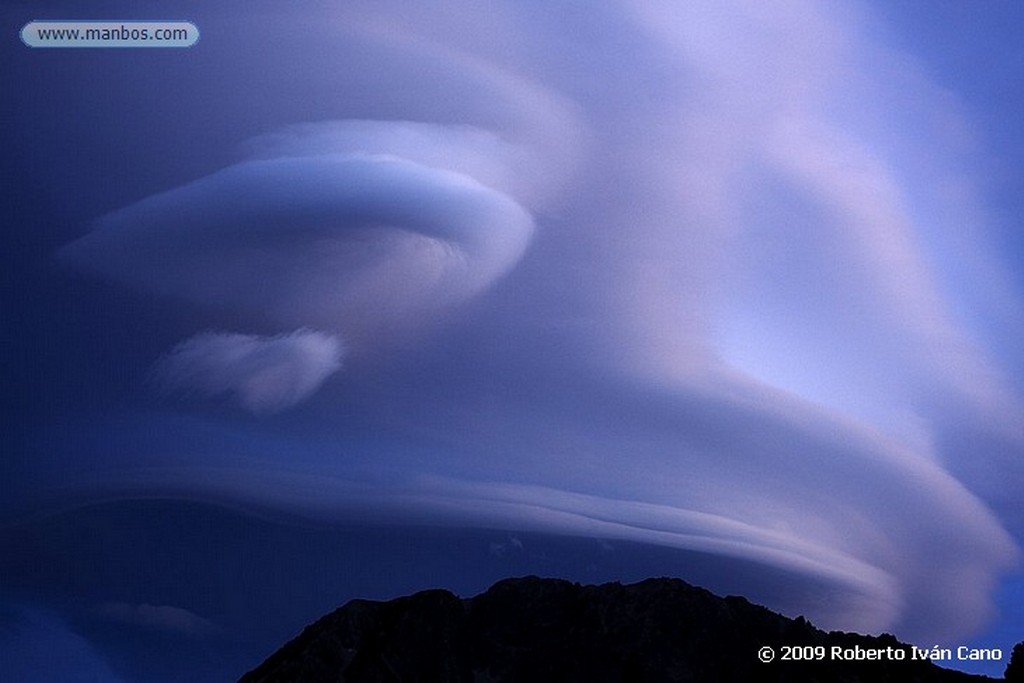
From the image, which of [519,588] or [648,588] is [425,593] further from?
[648,588]

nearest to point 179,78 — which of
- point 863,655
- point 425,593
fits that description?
point 425,593

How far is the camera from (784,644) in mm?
11016

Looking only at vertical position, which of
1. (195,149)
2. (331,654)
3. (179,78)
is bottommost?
(331,654)

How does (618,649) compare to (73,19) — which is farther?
(618,649)

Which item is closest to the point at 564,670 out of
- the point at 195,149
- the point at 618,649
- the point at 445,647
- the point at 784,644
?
the point at 618,649

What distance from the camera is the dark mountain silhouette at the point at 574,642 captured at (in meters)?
11.6

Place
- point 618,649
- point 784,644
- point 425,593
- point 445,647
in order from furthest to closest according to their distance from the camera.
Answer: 1. point 445,647
2. point 618,649
3. point 425,593
4. point 784,644

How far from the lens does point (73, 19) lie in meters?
11.4

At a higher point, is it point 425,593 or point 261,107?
point 261,107

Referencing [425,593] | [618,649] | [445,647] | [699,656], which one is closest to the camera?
[425,593]

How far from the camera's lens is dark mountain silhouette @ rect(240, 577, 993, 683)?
1160cm

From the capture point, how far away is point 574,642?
16.1 meters

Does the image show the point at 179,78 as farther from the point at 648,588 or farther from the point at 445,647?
the point at 445,647

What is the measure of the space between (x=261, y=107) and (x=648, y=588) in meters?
9.39
